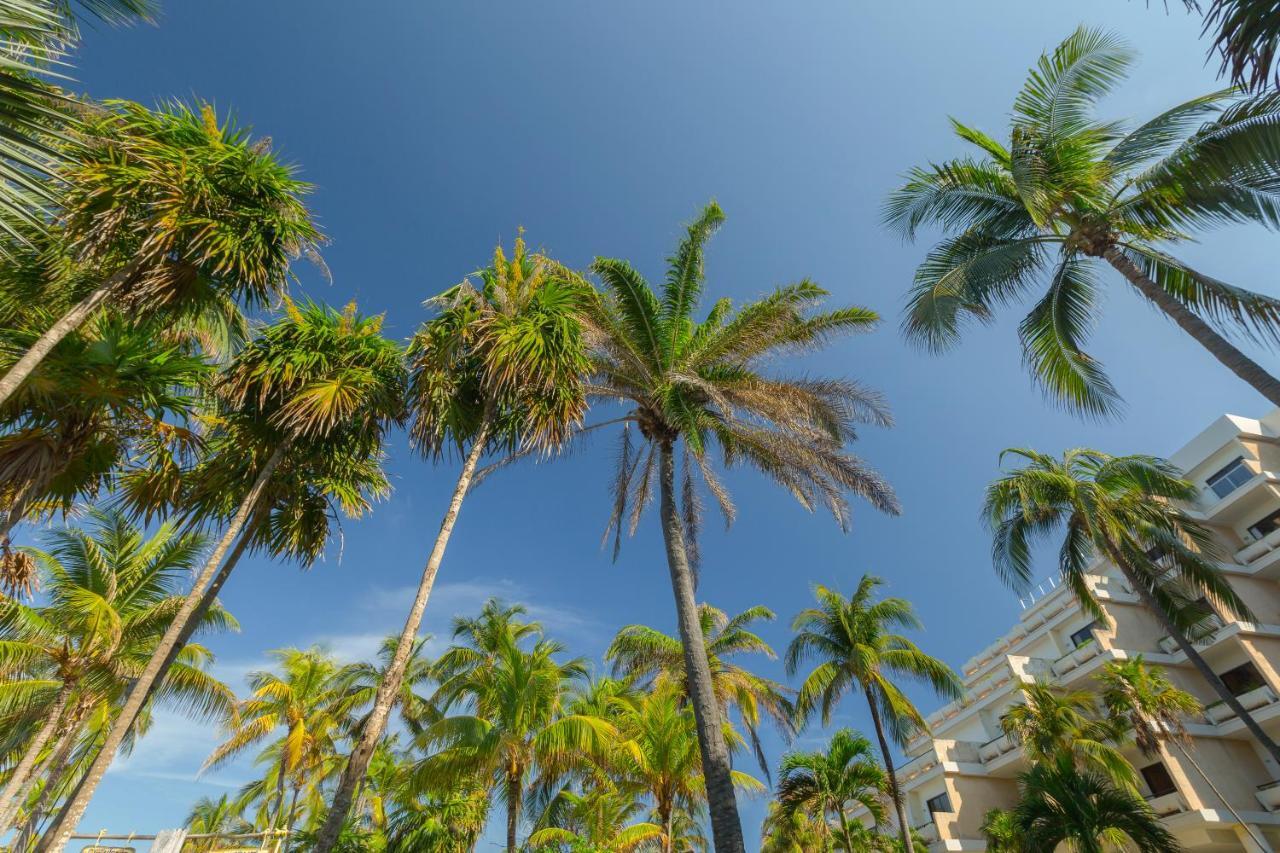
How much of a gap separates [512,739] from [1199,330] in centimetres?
1724

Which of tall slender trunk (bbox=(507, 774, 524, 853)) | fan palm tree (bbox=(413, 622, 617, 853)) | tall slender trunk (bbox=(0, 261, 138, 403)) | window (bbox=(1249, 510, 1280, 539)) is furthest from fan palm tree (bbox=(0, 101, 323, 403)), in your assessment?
window (bbox=(1249, 510, 1280, 539))

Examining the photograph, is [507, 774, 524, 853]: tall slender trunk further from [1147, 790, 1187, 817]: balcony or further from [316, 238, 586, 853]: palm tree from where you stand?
[1147, 790, 1187, 817]: balcony

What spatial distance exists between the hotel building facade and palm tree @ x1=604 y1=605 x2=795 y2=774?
42.6 ft

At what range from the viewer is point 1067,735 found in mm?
24109

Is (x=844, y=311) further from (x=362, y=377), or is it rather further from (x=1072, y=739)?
(x=1072, y=739)

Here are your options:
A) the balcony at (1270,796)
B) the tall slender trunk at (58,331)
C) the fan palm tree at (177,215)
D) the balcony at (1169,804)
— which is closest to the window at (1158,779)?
the balcony at (1169,804)

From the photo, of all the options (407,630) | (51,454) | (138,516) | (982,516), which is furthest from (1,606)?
(982,516)

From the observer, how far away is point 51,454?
9.05 metres

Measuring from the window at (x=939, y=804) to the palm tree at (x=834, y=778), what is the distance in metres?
16.6

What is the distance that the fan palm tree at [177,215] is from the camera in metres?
8.58

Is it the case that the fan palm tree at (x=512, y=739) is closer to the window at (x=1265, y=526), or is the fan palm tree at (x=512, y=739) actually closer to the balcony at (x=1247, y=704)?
the balcony at (x=1247, y=704)

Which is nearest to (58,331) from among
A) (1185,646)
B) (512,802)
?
(512,802)

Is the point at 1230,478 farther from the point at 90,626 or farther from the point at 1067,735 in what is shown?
the point at 90,626

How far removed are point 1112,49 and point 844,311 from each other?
6349mm
